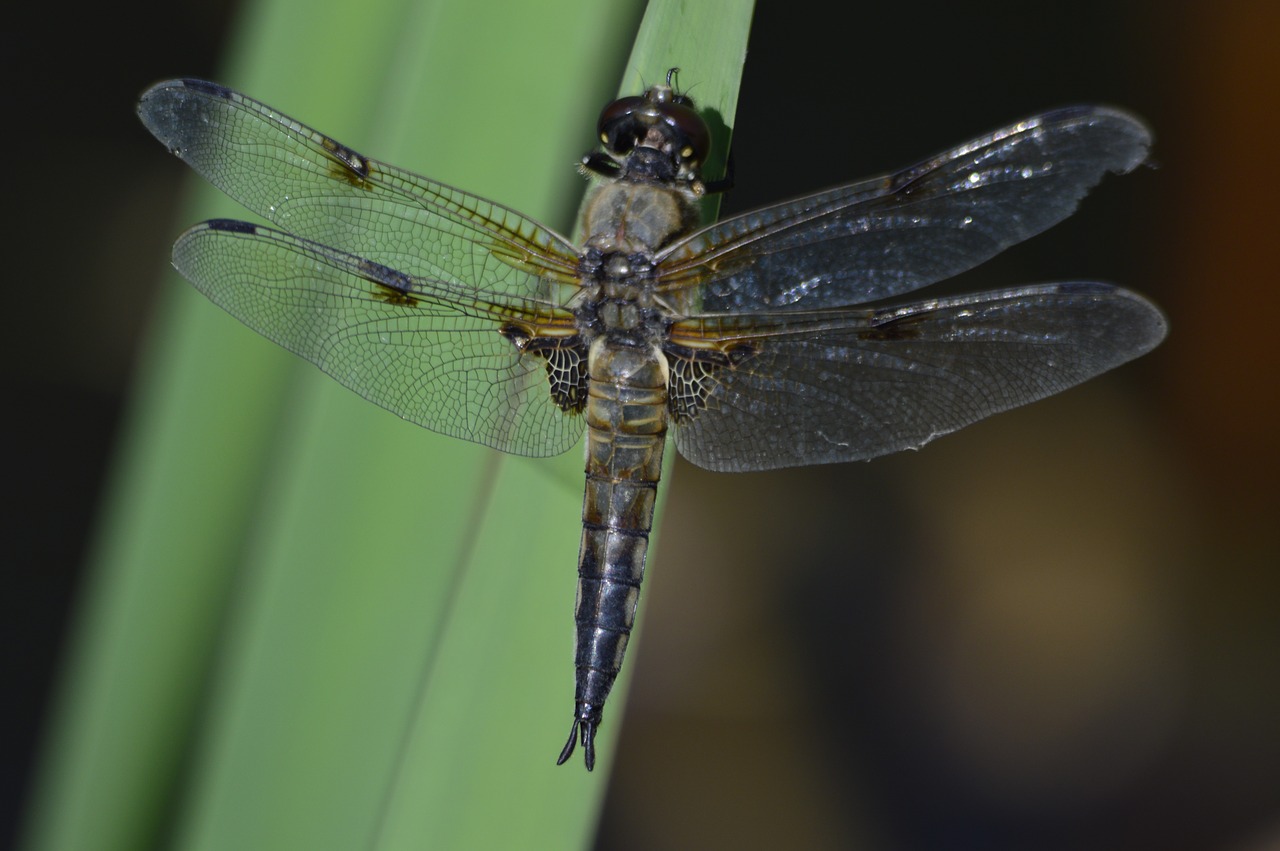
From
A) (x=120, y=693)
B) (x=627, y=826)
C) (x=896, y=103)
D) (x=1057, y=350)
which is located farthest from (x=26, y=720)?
(x=896, y=103)

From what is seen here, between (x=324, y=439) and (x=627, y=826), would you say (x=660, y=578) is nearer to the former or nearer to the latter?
(x=627, y=826)

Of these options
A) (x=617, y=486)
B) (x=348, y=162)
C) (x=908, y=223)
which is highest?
(x=908, y=223)

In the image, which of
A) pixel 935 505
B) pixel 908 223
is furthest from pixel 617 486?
pixel 935 505

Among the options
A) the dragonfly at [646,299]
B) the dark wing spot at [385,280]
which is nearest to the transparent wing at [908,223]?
the dragonfly at [646,299]

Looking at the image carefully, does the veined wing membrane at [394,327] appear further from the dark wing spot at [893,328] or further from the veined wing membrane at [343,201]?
the dark wing spot at [893,328]

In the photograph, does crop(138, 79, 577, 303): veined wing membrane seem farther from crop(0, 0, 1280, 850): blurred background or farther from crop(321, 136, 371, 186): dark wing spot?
crop(0, 0, 1280, 850): blurred background

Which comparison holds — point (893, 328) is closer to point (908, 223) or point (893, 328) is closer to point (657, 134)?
point (908, 223)
